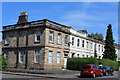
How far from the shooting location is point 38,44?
123ft

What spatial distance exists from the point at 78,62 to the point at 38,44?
26.8 feet

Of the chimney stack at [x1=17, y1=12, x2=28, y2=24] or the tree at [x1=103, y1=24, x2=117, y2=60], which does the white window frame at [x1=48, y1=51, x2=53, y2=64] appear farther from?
the tree at [x1=103, y1=24, x2=117, y2=60]

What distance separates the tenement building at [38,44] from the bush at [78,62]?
134cm

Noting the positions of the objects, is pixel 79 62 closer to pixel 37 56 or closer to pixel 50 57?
pixel 50 57

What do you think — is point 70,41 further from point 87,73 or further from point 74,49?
point 87,73

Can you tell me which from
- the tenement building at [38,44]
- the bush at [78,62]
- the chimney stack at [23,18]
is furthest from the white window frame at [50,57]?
the chimney stack at [23,18]

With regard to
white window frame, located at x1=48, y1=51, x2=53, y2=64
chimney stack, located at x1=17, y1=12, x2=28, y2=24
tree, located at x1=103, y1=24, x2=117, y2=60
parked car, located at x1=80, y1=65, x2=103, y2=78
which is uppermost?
chimney stack, located at x1=17, y1=12, x2=28, y2=24

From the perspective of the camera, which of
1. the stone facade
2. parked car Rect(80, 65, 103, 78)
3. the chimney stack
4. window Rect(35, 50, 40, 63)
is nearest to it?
parked car Rect(80, 65, 103, 78)

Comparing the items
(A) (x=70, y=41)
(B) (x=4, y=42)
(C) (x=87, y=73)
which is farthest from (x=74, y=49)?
(C) (x=87, y=73)

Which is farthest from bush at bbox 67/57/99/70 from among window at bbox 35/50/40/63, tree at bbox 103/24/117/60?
tree at bbox 103/24/117/60

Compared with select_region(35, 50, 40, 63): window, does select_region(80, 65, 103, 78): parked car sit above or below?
below

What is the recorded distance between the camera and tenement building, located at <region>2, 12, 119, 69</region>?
37.0 m

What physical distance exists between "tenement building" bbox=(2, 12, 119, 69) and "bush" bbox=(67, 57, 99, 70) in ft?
4.41

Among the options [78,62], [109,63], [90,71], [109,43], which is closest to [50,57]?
[78,62]
